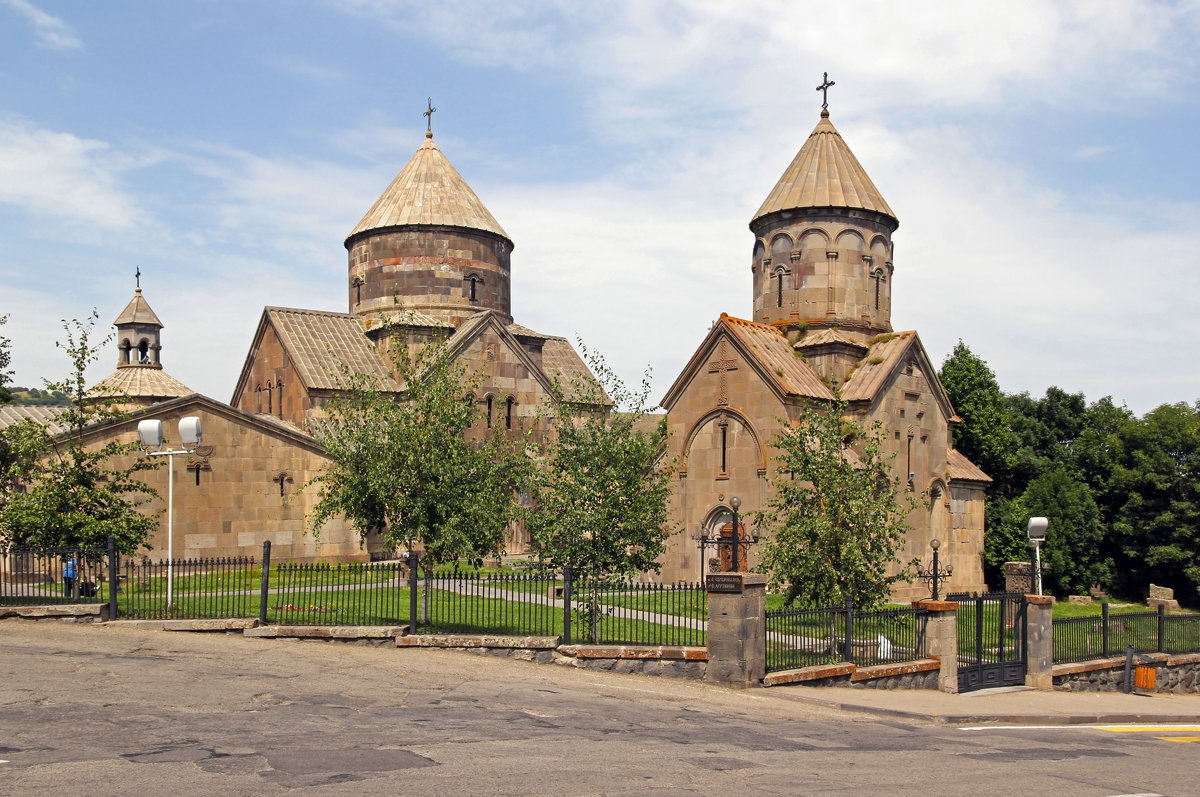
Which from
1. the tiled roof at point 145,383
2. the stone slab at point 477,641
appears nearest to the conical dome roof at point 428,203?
the tiled roof at point 145,383

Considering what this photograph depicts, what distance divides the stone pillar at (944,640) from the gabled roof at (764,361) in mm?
11523

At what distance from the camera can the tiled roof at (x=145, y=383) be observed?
3938 centimetres

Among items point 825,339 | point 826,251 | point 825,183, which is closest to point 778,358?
point 825,339

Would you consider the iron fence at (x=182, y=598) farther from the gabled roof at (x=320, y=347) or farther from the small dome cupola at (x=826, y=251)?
the small dome cupola at (x=826, y=251)

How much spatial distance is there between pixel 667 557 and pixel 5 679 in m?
20.3

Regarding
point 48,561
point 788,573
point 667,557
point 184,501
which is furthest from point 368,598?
point 667,557

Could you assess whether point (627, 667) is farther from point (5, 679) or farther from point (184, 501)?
point (184, 501)

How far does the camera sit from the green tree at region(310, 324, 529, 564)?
59.7ft

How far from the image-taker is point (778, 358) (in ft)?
100.0

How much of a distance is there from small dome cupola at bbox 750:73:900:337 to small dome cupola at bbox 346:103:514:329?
924cm

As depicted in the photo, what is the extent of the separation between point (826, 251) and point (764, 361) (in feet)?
17.6

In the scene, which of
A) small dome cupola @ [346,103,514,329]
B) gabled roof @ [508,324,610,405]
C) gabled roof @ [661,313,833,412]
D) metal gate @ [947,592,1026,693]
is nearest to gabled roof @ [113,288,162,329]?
small dome cupola @ [346,103,514,329]

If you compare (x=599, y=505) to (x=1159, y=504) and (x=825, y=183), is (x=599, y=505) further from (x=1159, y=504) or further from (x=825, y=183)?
(x=1159, y=504)

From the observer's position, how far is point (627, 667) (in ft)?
51.6
